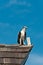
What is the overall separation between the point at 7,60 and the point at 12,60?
0.20 meters

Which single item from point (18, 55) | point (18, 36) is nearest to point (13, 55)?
point (18, 55)

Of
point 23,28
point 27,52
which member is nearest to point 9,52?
point 27,52

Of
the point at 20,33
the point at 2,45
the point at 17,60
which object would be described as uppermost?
the point at 20,33

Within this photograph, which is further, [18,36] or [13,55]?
[18,36]

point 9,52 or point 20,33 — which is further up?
point 20,33

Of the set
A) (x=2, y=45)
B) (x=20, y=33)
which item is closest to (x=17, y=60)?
(x=2, y=45)

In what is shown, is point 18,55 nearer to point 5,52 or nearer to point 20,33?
point 5,52

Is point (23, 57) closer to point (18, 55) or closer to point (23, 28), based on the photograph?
point (18, 55)

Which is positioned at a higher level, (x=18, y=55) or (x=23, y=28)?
(x=23, y=28)

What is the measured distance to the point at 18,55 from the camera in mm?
8430

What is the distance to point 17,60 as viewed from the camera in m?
8.43

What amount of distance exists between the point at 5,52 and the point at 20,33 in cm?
131

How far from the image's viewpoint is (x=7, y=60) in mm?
8414

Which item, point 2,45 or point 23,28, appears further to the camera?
point 23,28
